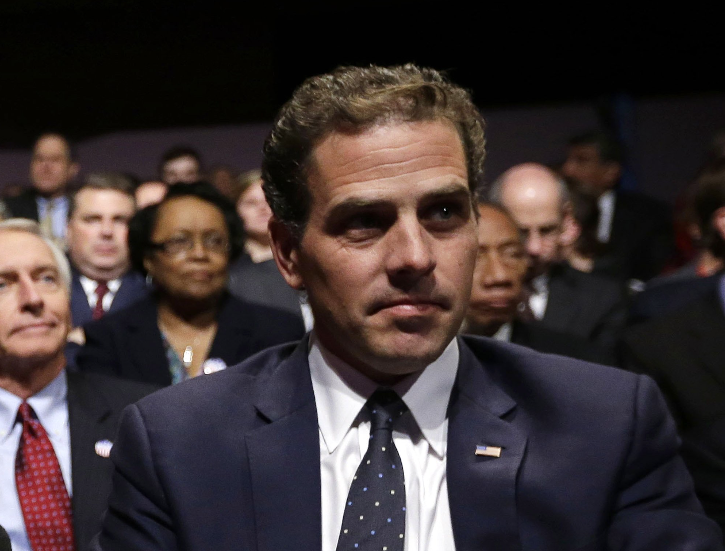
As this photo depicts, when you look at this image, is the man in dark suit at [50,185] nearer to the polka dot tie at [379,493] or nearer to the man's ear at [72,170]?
the man's ear at [72,170]

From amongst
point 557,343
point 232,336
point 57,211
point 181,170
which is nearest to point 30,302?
point 232,336

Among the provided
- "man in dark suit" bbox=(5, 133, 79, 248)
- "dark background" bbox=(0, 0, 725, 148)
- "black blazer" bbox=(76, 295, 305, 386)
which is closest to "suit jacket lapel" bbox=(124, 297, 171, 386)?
"black blazer" bbox=(76, 295, 305, 386)

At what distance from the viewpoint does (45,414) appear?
95.6 inches

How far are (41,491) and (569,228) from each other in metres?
3.02

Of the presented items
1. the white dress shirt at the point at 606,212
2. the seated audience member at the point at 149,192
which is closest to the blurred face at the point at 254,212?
the seated audience member at the point at 149,192

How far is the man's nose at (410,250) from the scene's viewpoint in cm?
135

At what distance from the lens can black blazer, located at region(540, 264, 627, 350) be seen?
13.0 feet

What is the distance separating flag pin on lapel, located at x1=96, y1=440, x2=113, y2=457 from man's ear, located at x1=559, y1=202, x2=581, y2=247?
8.15 ft

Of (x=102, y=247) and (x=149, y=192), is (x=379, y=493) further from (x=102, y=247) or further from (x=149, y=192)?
(x=149, y=192)

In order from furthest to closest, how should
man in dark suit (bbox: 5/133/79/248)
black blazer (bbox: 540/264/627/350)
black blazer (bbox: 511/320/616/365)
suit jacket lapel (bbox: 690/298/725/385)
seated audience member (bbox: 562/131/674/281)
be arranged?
man in dark suit (bbox: 5/133/79/248)
seated audience member (bbox: 562/131/674/281)
black blazer (bbox: 540/264/627/350)
black blazer (bbox: 511/320/616/365)
suit jacket lapel (bbox: 690/298/725/385)

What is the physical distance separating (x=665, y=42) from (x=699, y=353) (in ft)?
16.5

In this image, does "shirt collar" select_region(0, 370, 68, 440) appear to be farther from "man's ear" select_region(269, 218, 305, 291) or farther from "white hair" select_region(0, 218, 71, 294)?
"man's ear" select_region(269, 218, 305, 291)

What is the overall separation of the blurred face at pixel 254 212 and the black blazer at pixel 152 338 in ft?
5.27

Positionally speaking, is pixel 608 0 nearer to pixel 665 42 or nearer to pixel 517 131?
pixel 665 42
